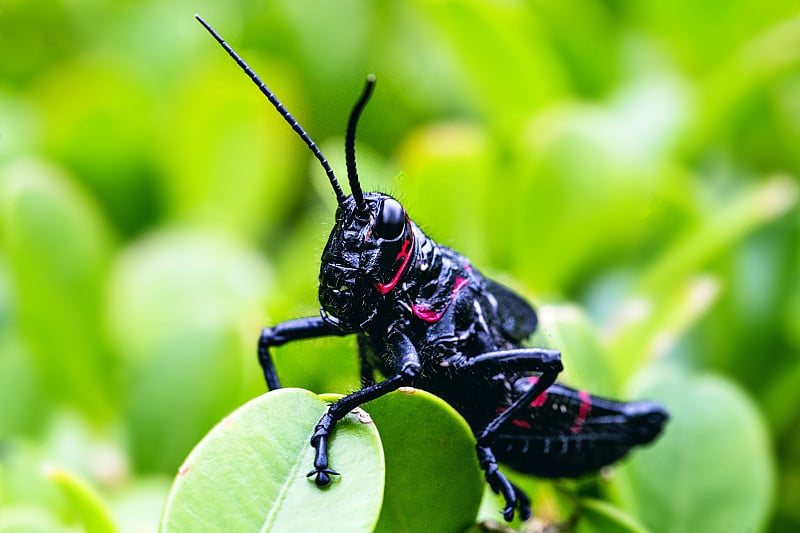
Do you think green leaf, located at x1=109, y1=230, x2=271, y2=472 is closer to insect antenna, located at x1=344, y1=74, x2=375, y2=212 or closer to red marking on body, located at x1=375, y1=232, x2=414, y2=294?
red marking on body, located at x1=375, y1=232, x2=414, y2=294

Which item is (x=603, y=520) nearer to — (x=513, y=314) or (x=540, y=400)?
(x=540, y=400)

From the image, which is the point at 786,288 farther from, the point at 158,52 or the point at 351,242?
the point at 158,52

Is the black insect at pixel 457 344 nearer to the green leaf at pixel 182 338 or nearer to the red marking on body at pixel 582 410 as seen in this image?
the red marking on body at pixel 582 410

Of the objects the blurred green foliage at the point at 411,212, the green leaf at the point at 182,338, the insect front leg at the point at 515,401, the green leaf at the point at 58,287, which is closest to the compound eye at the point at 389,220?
the blurred green foliage at the point at 411,212

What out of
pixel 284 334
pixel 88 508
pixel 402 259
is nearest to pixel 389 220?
pixel 402 259

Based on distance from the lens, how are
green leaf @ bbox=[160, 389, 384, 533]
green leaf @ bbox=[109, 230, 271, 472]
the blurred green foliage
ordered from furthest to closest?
green leaf @ bbox=[109, 230, 271, 472]
the blurred green foliage
green leaf @ bbox=[160, 389, 384, 533]

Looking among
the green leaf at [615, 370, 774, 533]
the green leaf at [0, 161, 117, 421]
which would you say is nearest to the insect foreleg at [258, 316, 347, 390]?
the green leaf at [615, 370, 774, 533]
